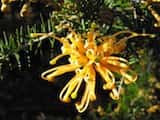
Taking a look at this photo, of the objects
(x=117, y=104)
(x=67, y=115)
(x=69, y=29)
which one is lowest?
(x=67, y=115)

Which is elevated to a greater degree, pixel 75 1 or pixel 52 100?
pixel 75 1

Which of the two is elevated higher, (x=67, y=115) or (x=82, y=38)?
(x=82, y=38)

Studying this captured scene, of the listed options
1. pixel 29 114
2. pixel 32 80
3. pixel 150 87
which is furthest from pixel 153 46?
pixel 29 114

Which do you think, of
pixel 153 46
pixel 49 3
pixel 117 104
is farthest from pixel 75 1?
pixel 117 104

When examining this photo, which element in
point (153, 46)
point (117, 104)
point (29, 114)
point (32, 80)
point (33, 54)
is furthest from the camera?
point (29, 114)

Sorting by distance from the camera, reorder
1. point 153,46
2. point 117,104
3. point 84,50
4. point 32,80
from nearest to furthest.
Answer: point 84,50, point 153,46, point 117,104, point 32,80

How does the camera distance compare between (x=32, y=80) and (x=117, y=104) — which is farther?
(x=32, y=80)

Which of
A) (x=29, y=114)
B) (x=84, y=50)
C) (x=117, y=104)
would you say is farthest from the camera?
(x=29, y=114)

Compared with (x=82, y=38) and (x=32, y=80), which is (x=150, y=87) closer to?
(x=82, y=38)

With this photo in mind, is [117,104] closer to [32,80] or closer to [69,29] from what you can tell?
[69,29]
